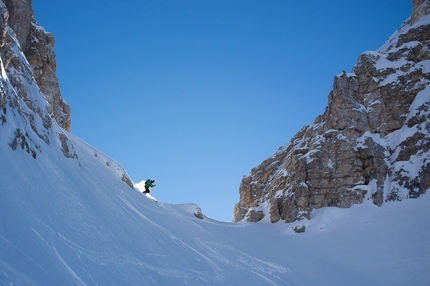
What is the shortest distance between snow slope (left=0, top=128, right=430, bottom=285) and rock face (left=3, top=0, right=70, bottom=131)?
26.4 feet

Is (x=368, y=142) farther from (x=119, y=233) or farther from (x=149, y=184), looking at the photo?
(x=119, y=233)

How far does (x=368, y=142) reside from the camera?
3809cm

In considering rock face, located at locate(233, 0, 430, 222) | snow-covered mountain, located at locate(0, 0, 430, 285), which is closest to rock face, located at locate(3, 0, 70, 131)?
snow-covered mountain, located at locate(0, 0, 430, 285)

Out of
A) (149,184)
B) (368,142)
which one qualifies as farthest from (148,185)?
(368,142)

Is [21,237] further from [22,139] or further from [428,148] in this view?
[428,148]

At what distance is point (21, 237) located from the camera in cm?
771

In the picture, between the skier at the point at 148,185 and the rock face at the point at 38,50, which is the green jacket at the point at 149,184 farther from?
the rock face at the point at 38,50

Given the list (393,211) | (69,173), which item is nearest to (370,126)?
(393,211)

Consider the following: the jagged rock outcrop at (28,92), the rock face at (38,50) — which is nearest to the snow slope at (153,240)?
the jagged rock outcrop at (28,92)

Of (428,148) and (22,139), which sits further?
(428,148)

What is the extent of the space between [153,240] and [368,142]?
3181cm

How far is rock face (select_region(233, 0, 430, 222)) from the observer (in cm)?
3500

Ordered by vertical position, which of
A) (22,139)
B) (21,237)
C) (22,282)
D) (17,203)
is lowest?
(22,282)

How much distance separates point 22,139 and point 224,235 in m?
18.8
